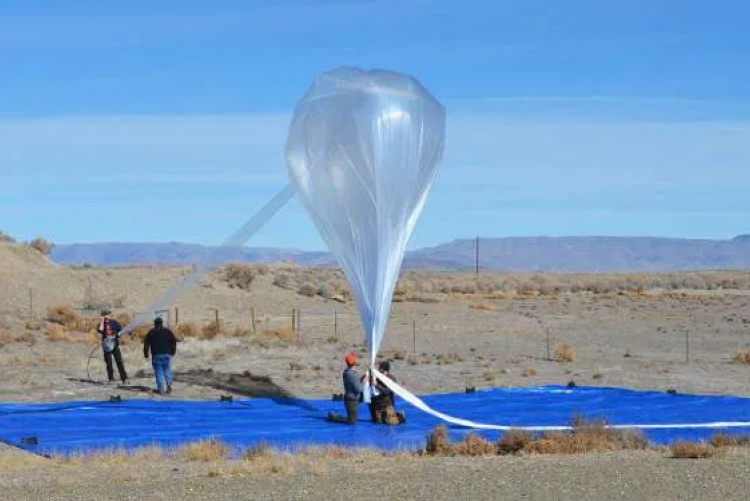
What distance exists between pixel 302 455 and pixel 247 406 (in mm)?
6403

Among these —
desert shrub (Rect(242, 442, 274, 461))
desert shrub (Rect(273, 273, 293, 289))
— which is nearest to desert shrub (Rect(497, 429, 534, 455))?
desert shrub (Rect(242, 442, 274, 461))

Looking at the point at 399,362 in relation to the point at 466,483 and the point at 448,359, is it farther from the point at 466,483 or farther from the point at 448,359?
the point at 466,483

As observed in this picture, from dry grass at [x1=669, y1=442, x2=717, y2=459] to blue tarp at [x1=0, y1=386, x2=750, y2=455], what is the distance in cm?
203

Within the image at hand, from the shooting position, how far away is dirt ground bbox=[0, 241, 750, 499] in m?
14.4

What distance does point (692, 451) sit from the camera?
16.4 metres

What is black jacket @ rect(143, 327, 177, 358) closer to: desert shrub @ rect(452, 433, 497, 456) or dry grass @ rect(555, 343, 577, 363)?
desert shrub @ rect(452, 433, 497, 456)

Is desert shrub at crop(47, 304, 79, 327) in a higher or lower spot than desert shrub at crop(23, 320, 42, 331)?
higher

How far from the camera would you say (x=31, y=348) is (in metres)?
35.9

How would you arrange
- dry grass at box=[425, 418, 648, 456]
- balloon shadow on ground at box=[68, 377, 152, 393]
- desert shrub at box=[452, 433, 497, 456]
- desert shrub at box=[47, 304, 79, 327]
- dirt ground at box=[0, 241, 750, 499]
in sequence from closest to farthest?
dirt ground at box=[0, 241, 750, 499]
desert shrub at box=[452, 433, 497, 456]
dry grass at box=[425, 418, 648, 456]
balloon shadow on ground at box=[68, 377, 152, 393]
desert shrub at box=[47, 304, 79, 327]

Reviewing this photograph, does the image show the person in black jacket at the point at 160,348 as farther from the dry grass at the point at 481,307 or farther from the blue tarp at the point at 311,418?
the dry grass at the point at 481,307

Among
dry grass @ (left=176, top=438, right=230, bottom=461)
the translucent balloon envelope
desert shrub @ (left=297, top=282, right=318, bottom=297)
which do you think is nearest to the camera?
dry grass @ (left=176, top=438, right=230, bottom=461)

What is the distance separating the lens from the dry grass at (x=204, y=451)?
16.9 m

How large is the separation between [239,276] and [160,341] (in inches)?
1688

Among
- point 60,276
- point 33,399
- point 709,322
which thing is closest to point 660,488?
point 33,399
